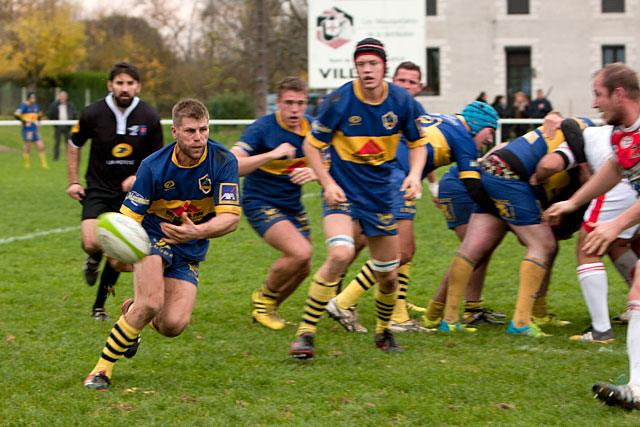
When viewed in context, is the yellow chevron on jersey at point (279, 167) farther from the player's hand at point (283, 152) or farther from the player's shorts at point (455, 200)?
the player's shorts at point (455, 200)

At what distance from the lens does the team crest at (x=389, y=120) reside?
5.33 meters

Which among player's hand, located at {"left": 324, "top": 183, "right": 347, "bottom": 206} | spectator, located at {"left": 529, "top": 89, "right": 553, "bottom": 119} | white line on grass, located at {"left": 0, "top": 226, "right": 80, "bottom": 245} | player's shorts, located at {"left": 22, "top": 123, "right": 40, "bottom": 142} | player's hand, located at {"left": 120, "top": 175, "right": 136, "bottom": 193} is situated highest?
spectator, located at {"left": 529, "top": 89, "right": 553, "bottom": 119}

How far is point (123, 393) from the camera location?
462 centimetres

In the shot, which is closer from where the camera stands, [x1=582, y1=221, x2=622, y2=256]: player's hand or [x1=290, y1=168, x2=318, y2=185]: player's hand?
[x1=582, y1=221, x2=622, y2=256]: player's hand

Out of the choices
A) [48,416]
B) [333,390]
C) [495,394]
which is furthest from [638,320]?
[48,416]

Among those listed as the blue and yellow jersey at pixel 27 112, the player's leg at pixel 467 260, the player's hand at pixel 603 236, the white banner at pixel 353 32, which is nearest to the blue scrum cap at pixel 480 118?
the player's leg at pixel 467 260

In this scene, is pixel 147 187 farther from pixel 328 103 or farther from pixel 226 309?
pixel 226 309

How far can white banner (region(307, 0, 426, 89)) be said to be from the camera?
61.2ft

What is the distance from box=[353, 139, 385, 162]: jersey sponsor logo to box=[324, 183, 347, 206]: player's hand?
1.01 ft

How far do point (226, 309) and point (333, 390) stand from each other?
2573 millimetres

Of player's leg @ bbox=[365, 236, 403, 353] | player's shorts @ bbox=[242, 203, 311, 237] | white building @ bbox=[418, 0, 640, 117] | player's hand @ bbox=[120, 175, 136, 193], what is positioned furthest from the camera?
white building @ bbox=[418, 0, 640, 117]

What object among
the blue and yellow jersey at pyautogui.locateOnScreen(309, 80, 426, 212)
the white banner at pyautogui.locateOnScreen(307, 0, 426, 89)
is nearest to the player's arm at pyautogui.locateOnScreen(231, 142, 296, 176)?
the blue and yellow jersey at pyautogui.locateOnScreen(309, 80, 426, 212)

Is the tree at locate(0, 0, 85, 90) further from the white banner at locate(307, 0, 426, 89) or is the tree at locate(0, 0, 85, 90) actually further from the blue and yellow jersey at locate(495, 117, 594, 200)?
the blue and yellow jersey at locate(495, 117, 594, 200)

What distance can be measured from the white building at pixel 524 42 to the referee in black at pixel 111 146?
97.8 ft
